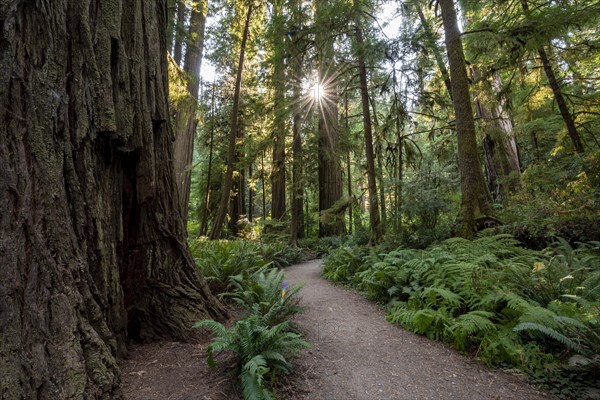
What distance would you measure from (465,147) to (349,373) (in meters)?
5.28

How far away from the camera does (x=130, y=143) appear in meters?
2.86

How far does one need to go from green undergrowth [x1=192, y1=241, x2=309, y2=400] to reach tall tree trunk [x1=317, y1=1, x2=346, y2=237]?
16.2 ft

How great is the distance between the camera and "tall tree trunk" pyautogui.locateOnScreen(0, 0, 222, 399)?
1.61 meters

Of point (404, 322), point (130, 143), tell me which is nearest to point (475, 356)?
point (404, 322)

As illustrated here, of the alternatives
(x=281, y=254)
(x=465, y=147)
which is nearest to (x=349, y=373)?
(x=465, y=147)

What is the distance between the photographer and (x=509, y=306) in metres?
3.15

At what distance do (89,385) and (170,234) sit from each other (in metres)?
1.68

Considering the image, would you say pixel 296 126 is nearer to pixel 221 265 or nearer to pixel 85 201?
pixel 221 265

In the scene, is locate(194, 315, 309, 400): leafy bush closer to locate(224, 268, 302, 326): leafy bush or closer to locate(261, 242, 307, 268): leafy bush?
locate(224, 268, 302, 326): leafy bush

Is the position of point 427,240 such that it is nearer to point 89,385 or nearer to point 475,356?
point 475,356

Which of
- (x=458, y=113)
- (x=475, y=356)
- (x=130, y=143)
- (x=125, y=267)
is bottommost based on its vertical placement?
(x=475, y=356)

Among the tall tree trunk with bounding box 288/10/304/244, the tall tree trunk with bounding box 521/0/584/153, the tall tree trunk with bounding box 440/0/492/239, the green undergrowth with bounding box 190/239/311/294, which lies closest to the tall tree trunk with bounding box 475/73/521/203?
the tall tree trunk with bounding box 521/0/584/153

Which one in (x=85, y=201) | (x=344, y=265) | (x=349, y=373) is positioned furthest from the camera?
(x=344, y=265)

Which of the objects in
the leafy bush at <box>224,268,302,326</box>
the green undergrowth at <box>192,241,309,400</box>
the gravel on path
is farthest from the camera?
the leafy bush at <box>224,268,302,326</box>
